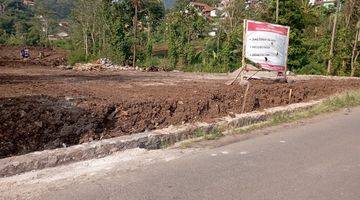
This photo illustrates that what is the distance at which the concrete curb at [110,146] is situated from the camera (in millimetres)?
4766

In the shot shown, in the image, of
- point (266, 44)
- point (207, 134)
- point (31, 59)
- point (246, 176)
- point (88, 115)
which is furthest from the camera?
point (31, 59)

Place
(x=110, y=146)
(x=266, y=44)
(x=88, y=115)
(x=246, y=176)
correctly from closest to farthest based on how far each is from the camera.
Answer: (x=246, y=176) < (x=110, y=146) < (x=88, y=115) < (x=266, y=44)

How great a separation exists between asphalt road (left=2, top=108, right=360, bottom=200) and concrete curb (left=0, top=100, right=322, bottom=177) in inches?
22.0

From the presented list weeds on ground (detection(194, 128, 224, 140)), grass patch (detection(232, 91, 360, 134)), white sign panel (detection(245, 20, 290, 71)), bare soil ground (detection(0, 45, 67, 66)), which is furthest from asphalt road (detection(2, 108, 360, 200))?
bare soil ground (detection(0, 45, 67, 66))

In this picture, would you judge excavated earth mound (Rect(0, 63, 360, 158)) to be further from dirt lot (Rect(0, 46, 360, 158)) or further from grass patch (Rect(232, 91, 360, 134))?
grass patch (Rect(232, 91, 360, 134))

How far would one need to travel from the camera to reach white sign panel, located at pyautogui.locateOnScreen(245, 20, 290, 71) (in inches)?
451

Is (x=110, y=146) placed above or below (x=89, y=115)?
below

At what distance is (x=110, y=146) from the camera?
5.66 metres

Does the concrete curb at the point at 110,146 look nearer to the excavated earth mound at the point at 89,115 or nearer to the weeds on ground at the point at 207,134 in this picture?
the weeds on ground at the point at 207,134

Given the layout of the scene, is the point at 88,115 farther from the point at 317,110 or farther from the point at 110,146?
the point at 317,110

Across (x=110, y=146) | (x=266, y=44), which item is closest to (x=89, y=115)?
(x=110, y=146)

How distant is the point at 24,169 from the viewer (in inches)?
188

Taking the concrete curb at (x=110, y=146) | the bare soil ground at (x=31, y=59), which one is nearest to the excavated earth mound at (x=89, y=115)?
the concrete curb at (x=110, y=146)

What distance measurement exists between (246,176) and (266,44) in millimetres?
7239
